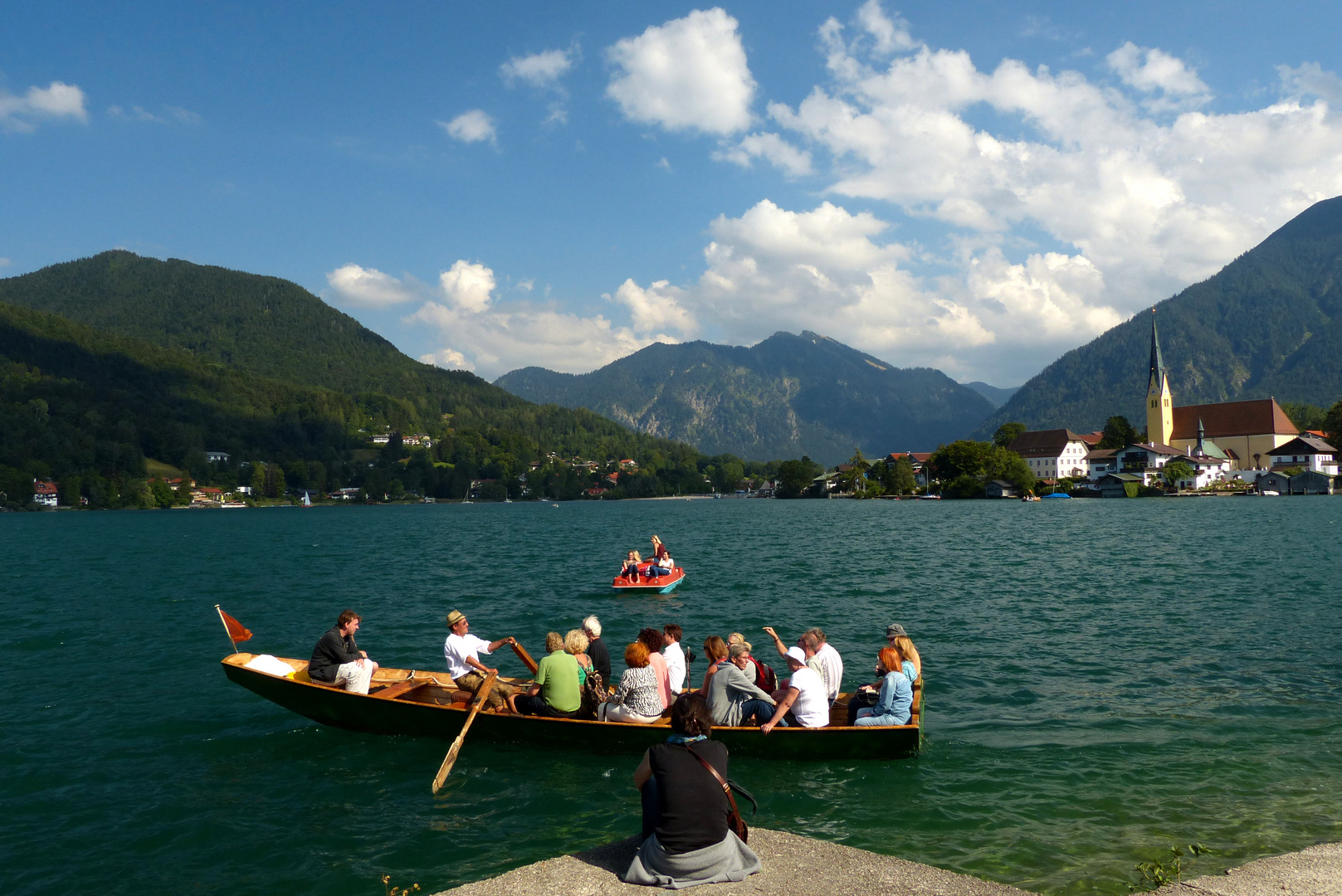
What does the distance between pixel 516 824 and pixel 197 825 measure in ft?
14.2

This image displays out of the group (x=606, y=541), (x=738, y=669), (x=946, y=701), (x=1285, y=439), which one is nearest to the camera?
(x=738, y=669)

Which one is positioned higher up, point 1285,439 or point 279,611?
point 1285,439

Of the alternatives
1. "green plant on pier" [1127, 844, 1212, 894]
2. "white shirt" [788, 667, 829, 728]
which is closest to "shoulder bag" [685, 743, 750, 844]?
"green plant on pier" [1127, 844, 1212, 894]

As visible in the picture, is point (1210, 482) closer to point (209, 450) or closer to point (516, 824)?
point (516, 824)

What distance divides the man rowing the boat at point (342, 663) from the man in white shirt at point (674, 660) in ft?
18.0

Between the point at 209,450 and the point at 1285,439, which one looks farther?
the point at 209,450

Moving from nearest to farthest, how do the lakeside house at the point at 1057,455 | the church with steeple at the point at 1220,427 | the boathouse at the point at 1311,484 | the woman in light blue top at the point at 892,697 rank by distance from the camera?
the woman in light blue top at the point at 892,697 → the boathouse at the point at 1311,484 → the church with steeple at the point at 1220,427 → the lakeside house at the point at 1057,455

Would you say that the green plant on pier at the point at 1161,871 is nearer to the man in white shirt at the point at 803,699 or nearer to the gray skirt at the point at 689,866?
the gray skirt at the point at 689,866

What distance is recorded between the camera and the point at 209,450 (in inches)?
7712

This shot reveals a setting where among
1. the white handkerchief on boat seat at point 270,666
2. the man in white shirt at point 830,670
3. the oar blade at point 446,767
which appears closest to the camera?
the oar blade at point 446,767

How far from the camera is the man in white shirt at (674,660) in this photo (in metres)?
12.7

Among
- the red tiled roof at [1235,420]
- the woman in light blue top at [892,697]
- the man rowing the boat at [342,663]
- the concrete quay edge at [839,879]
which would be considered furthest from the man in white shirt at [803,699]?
the red tiled roof at [1235,420]

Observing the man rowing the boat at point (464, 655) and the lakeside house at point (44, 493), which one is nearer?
the man rowing the boat at point (464, 655)

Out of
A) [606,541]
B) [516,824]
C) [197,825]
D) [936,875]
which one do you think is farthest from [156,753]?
[606,541]
